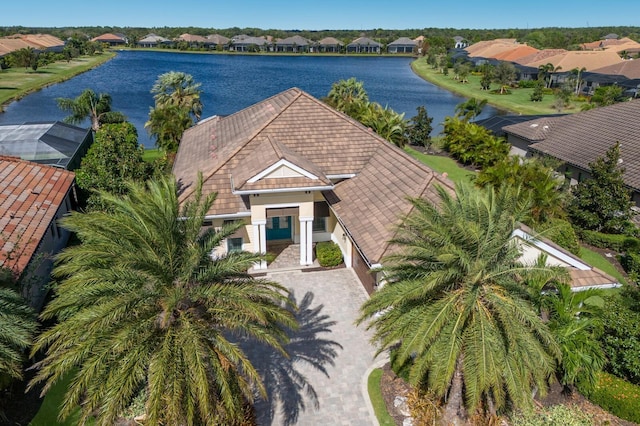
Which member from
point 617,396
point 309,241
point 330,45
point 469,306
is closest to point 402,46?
point 330,45

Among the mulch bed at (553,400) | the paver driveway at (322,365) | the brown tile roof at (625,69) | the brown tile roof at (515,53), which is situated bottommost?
the paver driveway at (322,365)

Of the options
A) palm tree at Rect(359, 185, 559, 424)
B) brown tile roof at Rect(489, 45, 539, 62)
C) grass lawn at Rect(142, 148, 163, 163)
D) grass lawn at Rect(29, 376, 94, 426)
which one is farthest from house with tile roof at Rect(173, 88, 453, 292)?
brown tile roof at Rect(489, 45, 539, 62)

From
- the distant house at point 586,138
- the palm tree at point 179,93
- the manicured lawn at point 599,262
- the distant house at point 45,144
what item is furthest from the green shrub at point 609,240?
the palm tree at point 179,93

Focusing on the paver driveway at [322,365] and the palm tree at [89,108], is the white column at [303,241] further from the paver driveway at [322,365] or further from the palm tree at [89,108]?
the palm tree at [89,108]

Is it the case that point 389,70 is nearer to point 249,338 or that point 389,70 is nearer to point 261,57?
point 261,57

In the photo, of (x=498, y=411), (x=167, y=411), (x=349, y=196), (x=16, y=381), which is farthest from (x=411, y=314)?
(x=16, y=381)
